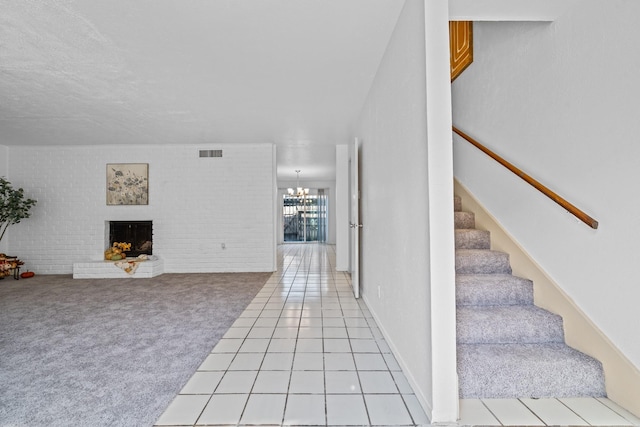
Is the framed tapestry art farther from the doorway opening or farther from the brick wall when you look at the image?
the doorway opening

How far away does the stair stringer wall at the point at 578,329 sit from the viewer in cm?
167

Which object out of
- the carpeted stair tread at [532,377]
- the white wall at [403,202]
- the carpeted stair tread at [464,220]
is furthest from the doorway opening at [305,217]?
the carpeted stair tread at [532,377]

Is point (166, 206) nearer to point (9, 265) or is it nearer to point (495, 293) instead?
point (9, 265)

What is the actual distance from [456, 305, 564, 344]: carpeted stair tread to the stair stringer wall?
7 centimetres

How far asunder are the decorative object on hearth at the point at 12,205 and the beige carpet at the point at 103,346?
1310 mm

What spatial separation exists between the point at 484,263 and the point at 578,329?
781mm

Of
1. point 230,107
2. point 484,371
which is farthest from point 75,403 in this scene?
point 230,107

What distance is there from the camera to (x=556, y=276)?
2162 mm

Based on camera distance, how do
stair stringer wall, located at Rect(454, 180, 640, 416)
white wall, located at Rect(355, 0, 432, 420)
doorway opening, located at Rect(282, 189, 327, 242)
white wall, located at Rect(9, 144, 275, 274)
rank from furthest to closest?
doorway opening, located at Rect(282, 189, 327, 242) < white wall, located at Rect(9, 144, 275, 274) < white wall, located at Rect(355, 0, 432, 420) < stair stringer wall, located at Rect(454, 180, 640, 416)

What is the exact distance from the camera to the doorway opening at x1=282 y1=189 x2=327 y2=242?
13.1 m

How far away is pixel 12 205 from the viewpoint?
564cm

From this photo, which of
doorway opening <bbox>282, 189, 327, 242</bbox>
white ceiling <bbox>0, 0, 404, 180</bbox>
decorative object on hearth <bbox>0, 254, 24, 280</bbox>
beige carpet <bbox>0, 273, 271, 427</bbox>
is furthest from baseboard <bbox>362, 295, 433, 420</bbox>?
doorway opening <bbox>282, 189, 327, 242</bbox>

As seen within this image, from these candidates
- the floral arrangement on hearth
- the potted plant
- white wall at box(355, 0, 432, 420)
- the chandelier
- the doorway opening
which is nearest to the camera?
white wall at box(355, 0, 432, 420)

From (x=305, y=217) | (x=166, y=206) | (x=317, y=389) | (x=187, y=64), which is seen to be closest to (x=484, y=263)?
(x=317, y=389)
